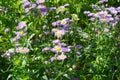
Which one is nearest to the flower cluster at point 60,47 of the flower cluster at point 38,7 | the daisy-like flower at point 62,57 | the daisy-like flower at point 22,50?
the daisy-like flower at point 62,57

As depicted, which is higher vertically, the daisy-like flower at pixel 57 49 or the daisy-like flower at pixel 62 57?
the daisy-like flower at pixel 57 49

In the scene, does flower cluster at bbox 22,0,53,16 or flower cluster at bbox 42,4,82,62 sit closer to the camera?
flower cluster at bbox 42,4,82,62

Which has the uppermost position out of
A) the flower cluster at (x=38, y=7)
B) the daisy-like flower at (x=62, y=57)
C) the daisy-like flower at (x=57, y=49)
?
the flower cluster at (x=38, y=7)

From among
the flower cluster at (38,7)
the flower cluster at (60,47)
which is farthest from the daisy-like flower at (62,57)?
the flower cluster at (38,7)

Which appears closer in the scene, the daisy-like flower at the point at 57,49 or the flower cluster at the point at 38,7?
the daisy-like flower at the point at 57,49

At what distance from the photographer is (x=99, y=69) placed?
286cm

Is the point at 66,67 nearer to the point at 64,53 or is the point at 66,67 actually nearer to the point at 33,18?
the point at 64,53

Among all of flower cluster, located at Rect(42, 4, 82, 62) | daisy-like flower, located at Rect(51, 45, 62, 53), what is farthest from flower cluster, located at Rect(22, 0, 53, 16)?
daisy-like flower, located at Rect(51, 45, 62, 53)

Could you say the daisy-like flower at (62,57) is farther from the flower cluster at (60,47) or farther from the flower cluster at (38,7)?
the flower cluster at (38,7)

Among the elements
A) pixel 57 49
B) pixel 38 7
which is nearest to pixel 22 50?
pixel 57 49

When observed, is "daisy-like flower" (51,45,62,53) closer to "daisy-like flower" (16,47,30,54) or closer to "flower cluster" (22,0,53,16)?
"daisy-like flower" (16,47,30,54)

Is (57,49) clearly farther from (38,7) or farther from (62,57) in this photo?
(38,7)

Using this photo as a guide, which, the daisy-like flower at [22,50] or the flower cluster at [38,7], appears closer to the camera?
the daisy-like flower at [22,50]

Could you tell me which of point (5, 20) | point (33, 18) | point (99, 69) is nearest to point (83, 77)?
point (99, 69)
